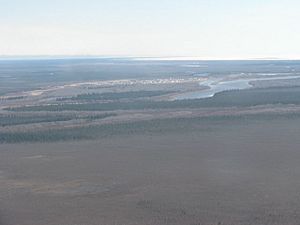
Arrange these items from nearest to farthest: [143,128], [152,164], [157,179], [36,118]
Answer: [157,179] → [152,164] → [143,128] → [36,118]

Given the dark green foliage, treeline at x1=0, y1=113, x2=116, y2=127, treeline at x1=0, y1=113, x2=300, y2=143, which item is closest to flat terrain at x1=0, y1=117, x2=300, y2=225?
treeline at x1=0, y1=113, x2=300, y2=143

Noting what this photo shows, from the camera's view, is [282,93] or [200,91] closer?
[282,93]

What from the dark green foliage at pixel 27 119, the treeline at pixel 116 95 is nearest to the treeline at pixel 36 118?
the dark green foliage at pixel 27 119

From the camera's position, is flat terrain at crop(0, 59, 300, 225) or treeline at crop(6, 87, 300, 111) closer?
flat terrain at crop(0, 59, 300, 225)

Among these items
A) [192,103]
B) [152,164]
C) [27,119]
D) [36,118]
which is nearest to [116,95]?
[192,103]

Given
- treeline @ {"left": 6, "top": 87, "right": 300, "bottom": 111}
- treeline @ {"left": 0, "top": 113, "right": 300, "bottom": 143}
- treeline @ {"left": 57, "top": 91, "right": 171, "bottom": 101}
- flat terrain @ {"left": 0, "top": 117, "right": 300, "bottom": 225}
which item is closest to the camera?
flat terrain @ {"left": 0, "top": 117, "right": 300, "bottom": 225}

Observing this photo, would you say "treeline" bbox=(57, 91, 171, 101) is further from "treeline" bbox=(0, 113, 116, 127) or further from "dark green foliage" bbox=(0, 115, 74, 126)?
"dark green foliage" bbox=(0, 115, 74, 126)

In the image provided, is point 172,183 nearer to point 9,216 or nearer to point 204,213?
point 204,213

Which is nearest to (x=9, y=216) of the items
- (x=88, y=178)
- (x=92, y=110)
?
(x=88, y=178)

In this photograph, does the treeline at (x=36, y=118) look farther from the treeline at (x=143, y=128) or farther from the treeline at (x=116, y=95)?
the treeline at (x=116, y=95)

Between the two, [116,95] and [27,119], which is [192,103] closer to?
[116,95]

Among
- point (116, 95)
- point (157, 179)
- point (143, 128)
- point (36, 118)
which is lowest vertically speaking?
point (157, 179)
